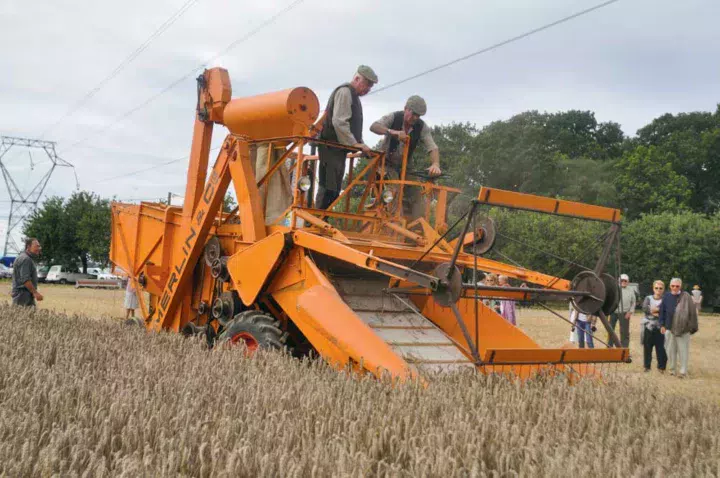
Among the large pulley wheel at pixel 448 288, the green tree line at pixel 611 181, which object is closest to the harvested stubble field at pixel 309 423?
the large pulley wheel at pixel 448 288

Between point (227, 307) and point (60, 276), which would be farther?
point (60, 276)

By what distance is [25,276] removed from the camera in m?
10.6

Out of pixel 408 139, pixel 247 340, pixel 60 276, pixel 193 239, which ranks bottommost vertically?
pixel 60 276

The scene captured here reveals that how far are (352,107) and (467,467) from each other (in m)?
5.35

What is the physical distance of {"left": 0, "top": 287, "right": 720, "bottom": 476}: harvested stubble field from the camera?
3.21 m

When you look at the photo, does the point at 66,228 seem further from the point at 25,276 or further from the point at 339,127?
the point at 339,127

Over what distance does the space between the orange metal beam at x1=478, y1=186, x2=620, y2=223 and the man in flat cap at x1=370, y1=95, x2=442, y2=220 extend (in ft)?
7.89

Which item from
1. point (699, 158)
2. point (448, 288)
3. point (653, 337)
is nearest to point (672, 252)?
point (699, 158)

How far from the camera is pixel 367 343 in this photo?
553 centimetres

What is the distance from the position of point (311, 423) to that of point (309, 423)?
0.08 meters

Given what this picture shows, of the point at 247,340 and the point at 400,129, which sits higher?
the point at 400,129

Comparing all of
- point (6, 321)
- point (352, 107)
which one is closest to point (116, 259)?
point (6, 321)

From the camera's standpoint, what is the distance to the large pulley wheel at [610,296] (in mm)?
6254

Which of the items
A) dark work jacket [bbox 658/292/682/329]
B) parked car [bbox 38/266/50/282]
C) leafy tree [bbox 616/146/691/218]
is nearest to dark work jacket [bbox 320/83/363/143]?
dark work jacket [bbox 658/292/682/329]
